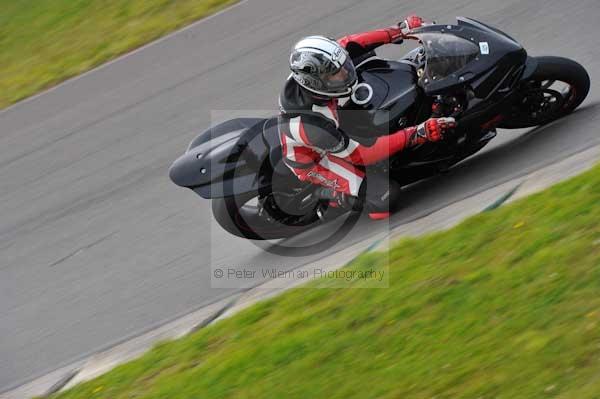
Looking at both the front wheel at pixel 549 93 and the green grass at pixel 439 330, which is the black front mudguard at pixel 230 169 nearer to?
the green grass at pixel 439 330

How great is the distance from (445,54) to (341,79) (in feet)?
2.72

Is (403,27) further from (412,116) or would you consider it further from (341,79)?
(341,79)

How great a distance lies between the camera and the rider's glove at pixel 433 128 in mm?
6770

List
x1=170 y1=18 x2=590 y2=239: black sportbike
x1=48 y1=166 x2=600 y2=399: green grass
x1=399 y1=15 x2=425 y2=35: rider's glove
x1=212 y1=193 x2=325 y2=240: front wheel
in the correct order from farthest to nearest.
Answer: x1=212 y1=193 x2=325 y2=240: front wheel < x1=399 y1=15 x2=425 y2=35: rider's glove < x1=170 y1=18 x2=590 y2=239: black sportbike < x1=48 y1=166 x2=600 y2=399: green grass

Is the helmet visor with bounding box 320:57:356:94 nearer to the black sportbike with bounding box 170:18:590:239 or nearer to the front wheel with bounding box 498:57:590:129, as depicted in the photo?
the black sportbike with bounding box 170:18:590:239

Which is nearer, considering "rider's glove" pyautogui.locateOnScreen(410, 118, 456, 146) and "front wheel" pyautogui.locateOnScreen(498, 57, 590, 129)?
"rider's glove" pyautogui.locateOnScreen(410, 118, 456, 146)

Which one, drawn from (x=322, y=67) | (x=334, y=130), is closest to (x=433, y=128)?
(x=334, y=130)

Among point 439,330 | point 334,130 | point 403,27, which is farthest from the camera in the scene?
point 403,27

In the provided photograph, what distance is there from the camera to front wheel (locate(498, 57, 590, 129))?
23.1 ft

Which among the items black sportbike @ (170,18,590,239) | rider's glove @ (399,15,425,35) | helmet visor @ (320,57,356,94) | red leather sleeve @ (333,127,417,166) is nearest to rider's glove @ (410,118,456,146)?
red leather sleeve @ (333,127,417,166)

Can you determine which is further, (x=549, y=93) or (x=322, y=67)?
(x=549, y=93)

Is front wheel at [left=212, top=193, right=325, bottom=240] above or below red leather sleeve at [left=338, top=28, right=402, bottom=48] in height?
below

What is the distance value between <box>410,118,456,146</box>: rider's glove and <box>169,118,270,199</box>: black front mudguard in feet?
4.45

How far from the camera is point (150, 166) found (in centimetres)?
985
